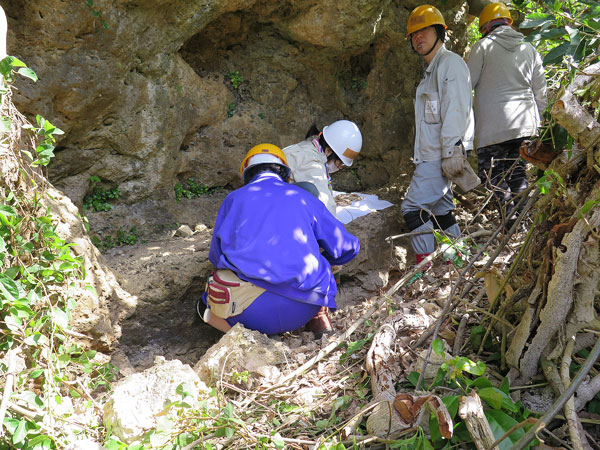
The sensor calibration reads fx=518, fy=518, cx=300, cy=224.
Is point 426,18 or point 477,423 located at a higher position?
point 426,18

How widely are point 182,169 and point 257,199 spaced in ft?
6.51

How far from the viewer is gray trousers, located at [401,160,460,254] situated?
443 centimetres

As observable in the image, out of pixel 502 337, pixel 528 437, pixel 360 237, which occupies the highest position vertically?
pixel 528 437

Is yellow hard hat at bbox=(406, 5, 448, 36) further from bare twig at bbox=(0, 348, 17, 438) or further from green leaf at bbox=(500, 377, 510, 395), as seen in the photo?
bare twig at bbox=(0, 348, 17, 438)

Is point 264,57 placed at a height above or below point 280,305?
above

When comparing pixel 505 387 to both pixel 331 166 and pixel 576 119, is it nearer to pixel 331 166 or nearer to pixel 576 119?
pixel 576 119

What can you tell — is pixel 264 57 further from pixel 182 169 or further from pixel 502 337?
pixel 502 337

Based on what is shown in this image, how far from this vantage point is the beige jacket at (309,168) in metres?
4.25

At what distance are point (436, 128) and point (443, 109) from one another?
0.56 feet

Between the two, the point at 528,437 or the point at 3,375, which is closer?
the point at 528,437

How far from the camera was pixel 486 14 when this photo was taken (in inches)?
192

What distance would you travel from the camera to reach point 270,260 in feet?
10.7

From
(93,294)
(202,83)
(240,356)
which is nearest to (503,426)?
(240,356)

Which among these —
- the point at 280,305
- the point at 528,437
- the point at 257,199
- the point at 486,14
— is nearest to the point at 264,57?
the point at 486,14
